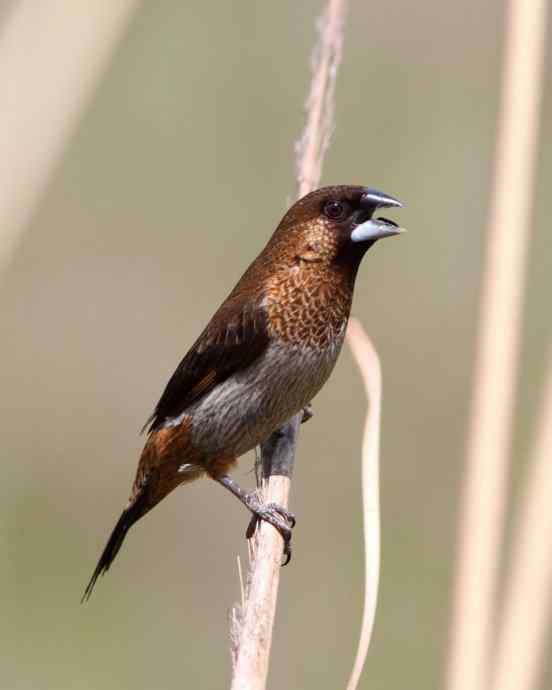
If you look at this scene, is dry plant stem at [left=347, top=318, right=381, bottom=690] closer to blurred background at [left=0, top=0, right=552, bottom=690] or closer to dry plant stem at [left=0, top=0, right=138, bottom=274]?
dry plant stem at [left=0, top=0, right=138, bottom=274]

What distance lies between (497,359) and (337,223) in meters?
1.49

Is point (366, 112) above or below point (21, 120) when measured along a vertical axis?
above

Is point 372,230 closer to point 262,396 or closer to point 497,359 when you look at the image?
point 262,396

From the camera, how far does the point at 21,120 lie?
3193 mm

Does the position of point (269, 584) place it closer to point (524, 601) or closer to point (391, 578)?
point (524, 601)

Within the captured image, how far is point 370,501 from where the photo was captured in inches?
96.7

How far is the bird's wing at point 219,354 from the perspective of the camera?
3701 mm

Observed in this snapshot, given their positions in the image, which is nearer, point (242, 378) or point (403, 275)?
point (242, 378)

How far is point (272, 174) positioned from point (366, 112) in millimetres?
681

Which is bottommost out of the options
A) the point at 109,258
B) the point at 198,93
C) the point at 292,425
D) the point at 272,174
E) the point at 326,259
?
the point at 292,425

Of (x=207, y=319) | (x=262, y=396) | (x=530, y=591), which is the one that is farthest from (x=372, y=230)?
(x=207, y=319)

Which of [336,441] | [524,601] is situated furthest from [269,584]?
[336,441]

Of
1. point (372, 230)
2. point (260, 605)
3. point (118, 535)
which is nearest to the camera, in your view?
point (260, 605)

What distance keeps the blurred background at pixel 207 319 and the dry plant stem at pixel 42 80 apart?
2826 mm
